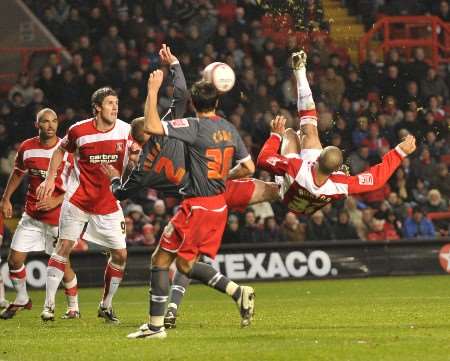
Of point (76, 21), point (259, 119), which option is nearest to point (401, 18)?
point (259, 119)

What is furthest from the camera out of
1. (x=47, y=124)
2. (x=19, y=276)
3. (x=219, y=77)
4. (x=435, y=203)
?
(x=435, y=203)

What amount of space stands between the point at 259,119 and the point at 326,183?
35.9 feet

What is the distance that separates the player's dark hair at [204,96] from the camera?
1069 centimetres

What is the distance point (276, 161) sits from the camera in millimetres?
12469

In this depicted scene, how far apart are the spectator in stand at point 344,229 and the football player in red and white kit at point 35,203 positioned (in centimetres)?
766

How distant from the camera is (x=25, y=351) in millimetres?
10281

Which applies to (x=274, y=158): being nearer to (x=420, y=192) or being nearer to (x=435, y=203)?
(x=435, y=203)

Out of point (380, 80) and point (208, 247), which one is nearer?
point (208, 247)

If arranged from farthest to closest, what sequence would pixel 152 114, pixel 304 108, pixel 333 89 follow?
pixel 333 89, pixel 304 108, pixel 152 114

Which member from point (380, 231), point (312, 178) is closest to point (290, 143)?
point (312, 178)

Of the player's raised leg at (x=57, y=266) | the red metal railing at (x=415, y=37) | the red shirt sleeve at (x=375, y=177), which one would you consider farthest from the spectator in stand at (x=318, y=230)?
the red shirt sleeve at (x=375, y=177)

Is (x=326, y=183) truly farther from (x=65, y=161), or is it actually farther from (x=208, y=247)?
(x=65, y=161)

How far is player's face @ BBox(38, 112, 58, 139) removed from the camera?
14217mm

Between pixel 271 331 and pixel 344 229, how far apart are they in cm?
1035
